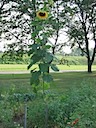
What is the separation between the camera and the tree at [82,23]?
2608 centimetres

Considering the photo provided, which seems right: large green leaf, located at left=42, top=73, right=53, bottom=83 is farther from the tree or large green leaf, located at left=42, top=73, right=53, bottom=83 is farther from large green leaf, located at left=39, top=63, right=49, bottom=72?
the tree

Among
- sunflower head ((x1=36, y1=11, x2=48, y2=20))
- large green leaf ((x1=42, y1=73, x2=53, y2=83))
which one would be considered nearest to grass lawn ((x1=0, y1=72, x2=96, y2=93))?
large green leaf ((x1=42, y1=73, x2=53, y2=83))

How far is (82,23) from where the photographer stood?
95.6 feet

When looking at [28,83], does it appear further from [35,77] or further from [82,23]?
[82,23]

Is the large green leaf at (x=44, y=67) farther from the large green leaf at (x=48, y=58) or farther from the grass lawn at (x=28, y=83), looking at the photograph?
the grass lawn at (x=28, y=83)

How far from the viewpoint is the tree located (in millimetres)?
26083

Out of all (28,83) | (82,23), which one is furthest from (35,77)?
(82,23)

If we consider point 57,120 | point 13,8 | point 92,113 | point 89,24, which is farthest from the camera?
point 89,24

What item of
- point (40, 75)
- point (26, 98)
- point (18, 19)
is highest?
point (18, 19)

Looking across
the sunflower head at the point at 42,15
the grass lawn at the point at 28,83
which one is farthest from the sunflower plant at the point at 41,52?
the grass lawn at the point at 28,83

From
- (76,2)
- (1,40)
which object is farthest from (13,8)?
(76,2)

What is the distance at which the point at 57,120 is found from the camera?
4637 mm

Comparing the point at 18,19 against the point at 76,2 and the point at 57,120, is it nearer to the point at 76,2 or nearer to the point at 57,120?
the point at 76,2

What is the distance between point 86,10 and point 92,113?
2377 cm
